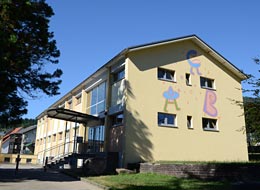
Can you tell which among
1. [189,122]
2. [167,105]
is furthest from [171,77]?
[189,122]

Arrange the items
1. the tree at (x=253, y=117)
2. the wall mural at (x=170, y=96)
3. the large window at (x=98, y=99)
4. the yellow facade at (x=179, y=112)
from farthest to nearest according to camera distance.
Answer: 1. the large window at (x=98, y=99)
2. the wall mural at (x=170, y=96)
3. the yellow facade at (x=179, y=112)
4. the tree at (x=253, y=117)

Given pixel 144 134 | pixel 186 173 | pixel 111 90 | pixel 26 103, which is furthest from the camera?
pixel 111 90

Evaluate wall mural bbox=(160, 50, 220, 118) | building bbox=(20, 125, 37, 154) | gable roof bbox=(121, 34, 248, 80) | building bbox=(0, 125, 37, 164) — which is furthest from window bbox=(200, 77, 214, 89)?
building bbox=(20, 125, 37, 154)

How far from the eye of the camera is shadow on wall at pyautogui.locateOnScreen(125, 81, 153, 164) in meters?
18.2

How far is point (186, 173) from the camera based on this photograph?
46.4ft

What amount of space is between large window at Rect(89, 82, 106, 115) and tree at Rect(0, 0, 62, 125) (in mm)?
5817

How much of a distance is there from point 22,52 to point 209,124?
14.6 metres

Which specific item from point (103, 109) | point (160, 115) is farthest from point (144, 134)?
point (103, 109)

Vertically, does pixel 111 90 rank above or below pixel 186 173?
above

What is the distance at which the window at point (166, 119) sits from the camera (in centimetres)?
1998

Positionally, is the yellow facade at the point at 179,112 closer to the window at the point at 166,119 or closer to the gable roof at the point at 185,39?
the window at the point at 166,119

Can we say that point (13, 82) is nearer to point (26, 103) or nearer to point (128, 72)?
point (26, 103)

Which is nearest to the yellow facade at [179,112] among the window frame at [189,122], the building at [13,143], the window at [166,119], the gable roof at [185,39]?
the window frame at [189,122]

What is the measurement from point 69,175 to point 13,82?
20.1 ft
